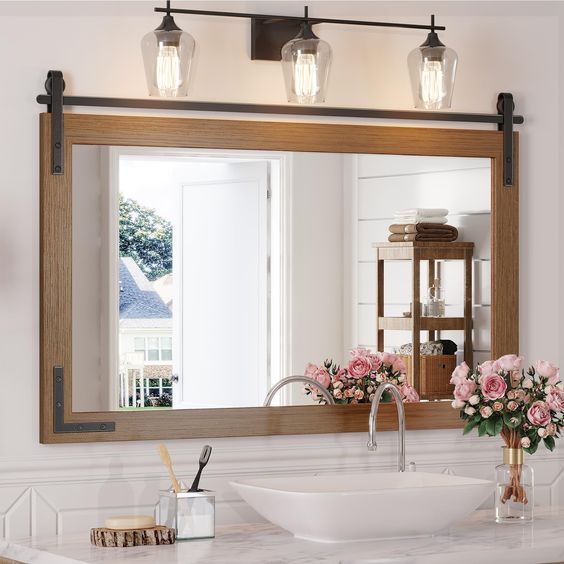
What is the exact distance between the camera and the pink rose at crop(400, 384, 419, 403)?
9.91 feet

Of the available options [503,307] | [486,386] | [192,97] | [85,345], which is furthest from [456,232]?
Answer: [85,345]

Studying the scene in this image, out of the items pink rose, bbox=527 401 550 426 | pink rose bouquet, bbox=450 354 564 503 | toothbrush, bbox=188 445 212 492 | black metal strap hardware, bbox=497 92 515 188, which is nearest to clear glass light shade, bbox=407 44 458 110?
black metal strap hardware, bbox=497 92 515 188

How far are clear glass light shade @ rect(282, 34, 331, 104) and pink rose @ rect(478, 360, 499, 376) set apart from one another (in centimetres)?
79

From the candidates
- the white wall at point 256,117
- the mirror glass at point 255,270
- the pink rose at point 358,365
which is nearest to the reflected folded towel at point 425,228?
the mirror glass at point 255,270

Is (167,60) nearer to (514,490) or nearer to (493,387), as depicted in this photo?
(493,387)

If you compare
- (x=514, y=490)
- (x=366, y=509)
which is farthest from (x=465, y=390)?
(x=366, y=509)

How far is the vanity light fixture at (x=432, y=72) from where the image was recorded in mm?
2930

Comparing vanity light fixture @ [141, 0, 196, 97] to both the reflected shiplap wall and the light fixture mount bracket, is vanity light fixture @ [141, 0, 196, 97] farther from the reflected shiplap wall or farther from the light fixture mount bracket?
the reflected shiplap wall

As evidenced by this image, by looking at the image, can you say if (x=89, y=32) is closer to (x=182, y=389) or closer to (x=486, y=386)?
(x=182, y=389)

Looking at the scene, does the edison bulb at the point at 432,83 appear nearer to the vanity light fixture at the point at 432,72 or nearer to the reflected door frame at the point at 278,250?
the vanity light fixture at the point at 432,72

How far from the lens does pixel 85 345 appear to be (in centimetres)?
278

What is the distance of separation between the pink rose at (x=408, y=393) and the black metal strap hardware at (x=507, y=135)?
621 mm

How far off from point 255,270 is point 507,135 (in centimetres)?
81

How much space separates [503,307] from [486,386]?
367 millimetres
